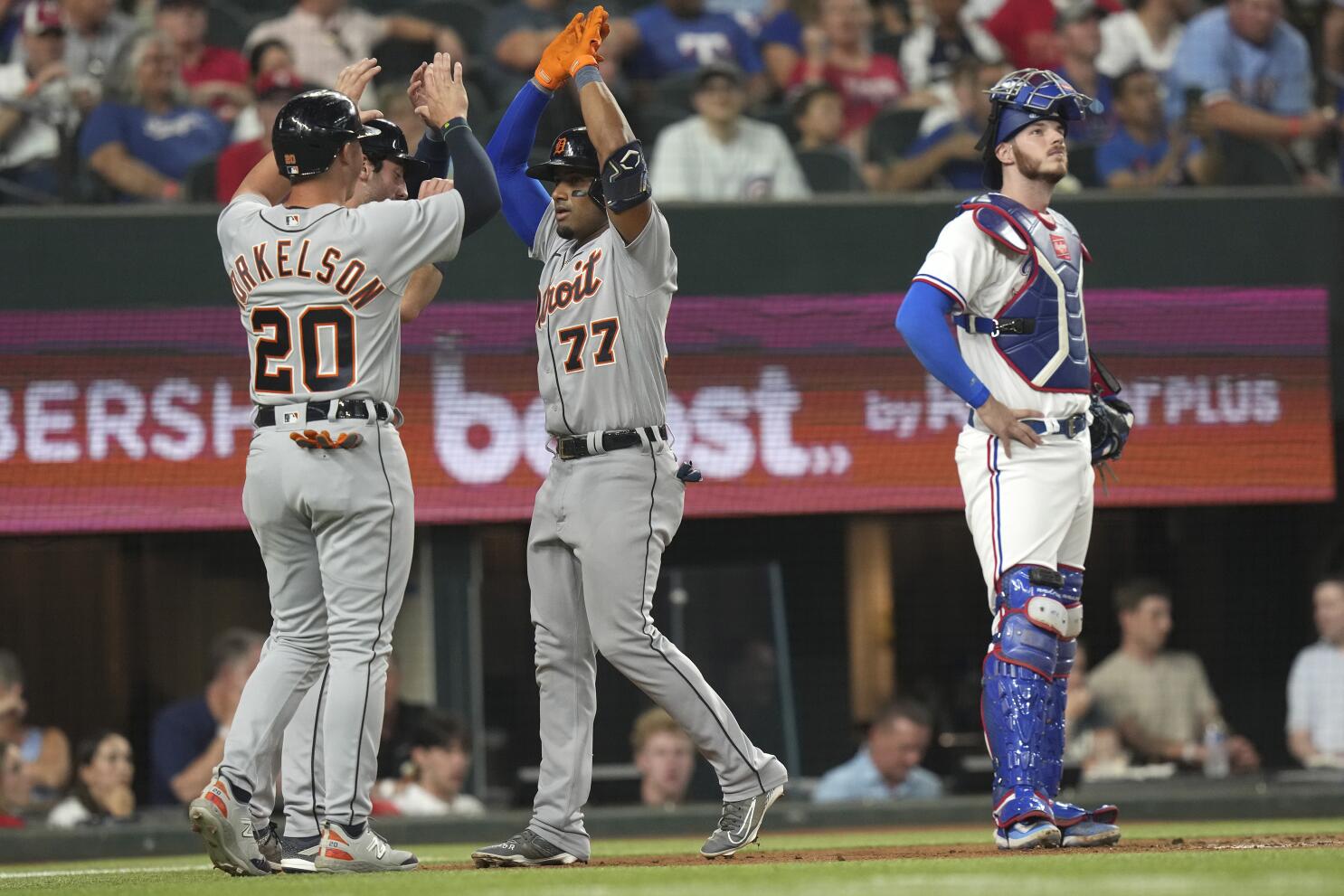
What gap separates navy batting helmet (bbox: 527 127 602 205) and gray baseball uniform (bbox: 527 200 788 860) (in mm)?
148

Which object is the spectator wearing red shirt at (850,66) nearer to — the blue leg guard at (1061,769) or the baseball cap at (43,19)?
the baseball cap at (43,19)

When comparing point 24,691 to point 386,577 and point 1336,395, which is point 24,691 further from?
point 1336,395

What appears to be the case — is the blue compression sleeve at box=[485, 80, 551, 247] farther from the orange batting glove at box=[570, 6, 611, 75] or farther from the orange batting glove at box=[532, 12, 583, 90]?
the orange batting glove at box=[570, 6, 611, 75]

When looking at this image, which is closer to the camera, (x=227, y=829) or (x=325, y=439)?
(x=227, y=829)

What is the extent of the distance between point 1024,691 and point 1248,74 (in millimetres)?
6241

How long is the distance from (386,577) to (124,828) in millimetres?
4248

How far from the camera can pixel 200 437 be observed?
30.5ft

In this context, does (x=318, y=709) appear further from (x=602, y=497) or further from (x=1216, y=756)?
(x=1216, y=756)

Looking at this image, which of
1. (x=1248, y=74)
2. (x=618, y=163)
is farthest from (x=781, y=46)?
(x=618, y=163)

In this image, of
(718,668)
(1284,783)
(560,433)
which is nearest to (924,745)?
(718,668)

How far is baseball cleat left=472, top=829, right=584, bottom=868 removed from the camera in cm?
505

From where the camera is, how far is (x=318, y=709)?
5.10m

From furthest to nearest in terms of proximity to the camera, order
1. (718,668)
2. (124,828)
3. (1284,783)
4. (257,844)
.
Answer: (718,668) < (1284,783) < (124,828) < (257,844)

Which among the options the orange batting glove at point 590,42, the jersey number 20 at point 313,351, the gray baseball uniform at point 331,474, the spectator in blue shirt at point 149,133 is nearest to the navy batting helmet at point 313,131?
the gray baseball uniform at point 331,474
